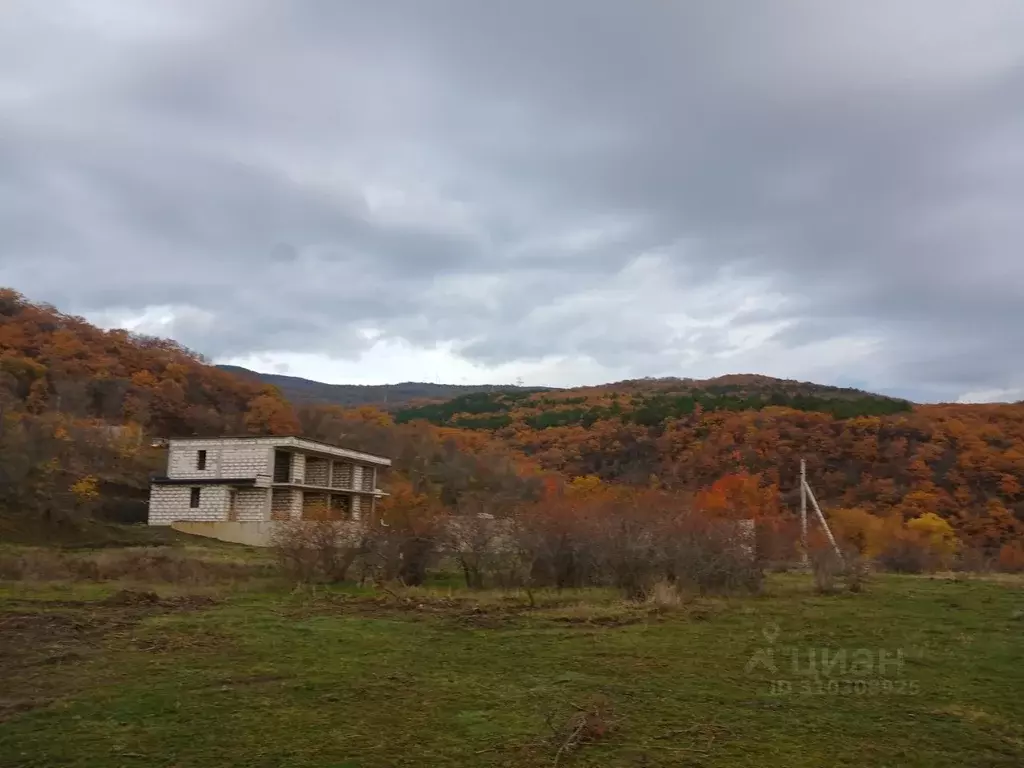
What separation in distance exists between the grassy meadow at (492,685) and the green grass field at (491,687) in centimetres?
3

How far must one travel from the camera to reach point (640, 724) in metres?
6.14

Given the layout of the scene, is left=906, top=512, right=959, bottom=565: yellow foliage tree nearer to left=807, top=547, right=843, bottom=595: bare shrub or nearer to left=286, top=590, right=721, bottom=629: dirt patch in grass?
left=807, top=547, right=843, bottom=595: bare shrub

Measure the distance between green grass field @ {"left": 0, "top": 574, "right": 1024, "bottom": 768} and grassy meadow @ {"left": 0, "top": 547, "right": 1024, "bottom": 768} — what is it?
0.03 metres

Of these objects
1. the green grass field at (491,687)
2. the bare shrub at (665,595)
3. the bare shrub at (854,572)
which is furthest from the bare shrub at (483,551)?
the bare shrub at (854,572)

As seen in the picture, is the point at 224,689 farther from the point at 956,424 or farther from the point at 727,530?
the point at 956,424

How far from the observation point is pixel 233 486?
129 feet

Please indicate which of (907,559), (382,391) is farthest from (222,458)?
(382,391)

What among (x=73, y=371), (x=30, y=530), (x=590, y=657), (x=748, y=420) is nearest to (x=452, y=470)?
(x=748, y=420)

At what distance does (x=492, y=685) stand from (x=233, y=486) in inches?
1365

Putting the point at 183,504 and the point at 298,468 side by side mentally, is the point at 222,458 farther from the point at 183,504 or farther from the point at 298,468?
the point at 298,468

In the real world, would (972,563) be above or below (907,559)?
below

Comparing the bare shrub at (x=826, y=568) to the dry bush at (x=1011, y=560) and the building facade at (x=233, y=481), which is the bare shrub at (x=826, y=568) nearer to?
the dry bush at (x=1011, y=560)

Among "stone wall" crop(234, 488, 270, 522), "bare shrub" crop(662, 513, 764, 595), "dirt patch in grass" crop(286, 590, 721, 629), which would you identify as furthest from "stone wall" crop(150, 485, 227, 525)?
"bare shrub" crop(662, 513, 764, 595)

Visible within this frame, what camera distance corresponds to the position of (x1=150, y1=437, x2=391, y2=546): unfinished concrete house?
38.0m
